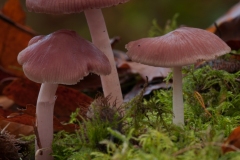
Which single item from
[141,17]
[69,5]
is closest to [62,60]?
[69,5]

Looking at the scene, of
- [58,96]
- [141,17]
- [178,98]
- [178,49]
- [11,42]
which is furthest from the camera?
[141,17]

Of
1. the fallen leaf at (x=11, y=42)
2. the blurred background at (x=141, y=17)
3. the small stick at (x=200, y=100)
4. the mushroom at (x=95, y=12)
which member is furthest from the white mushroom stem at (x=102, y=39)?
the blurred background at (x=141, y=17)

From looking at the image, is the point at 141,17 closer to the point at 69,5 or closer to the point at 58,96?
the point at 58,96

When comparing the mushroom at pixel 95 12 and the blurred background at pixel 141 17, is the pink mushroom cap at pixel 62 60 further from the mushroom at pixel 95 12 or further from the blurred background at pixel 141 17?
the blurred background at pixel 141 17

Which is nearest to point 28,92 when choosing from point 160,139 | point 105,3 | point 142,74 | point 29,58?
point 142,74

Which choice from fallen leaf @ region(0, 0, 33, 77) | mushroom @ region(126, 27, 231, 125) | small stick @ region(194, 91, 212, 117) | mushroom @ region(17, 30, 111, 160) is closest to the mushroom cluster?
mushroom @ region(17, 30, 111, 160)

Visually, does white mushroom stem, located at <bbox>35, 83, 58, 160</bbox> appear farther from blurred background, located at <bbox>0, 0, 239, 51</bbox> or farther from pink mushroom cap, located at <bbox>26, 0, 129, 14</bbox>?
blurred background, located at <bbox>0, 0, 239, 51</bbox>

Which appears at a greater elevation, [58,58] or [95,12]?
[95,12]
